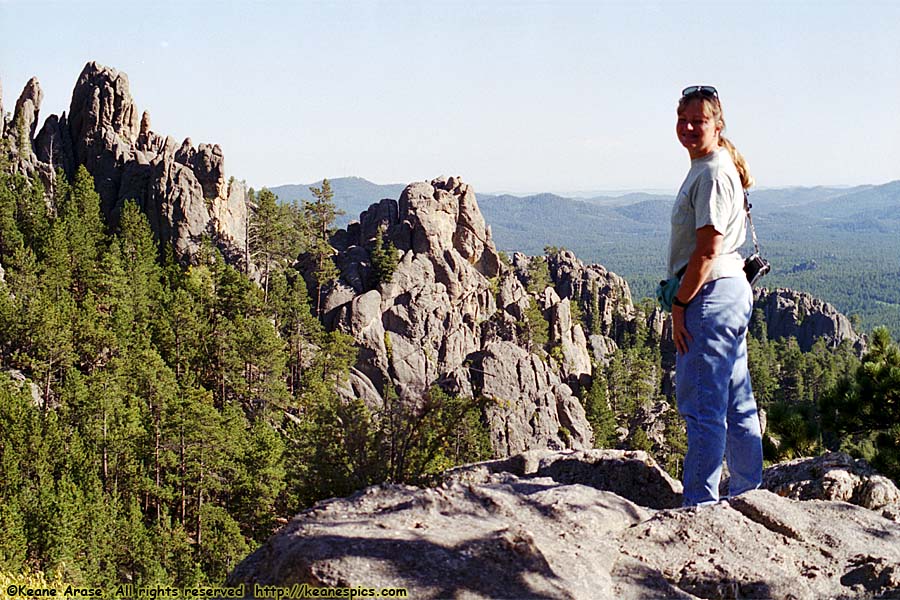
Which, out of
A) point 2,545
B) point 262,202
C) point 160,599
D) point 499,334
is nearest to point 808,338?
point 499,334

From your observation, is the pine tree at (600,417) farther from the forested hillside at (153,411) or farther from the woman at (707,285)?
the woman at (707,285)

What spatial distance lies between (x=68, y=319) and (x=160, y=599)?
34.2 metres

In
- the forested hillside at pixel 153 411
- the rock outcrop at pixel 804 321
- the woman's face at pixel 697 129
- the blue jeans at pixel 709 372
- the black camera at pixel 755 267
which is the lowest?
the rock outcrop at pixel 804 321

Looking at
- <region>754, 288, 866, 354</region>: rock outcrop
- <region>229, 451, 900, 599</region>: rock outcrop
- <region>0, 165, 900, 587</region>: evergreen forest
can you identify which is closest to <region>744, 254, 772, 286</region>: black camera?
<region>229, 451, 900, 599</region>: rock outcrop

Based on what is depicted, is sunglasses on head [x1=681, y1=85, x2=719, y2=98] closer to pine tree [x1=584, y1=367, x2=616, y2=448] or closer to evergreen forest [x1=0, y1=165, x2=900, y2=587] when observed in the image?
evergreen forest [x1=0, y1=165, x2=900, y2=587]

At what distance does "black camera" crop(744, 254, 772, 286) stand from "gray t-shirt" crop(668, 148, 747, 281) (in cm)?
13

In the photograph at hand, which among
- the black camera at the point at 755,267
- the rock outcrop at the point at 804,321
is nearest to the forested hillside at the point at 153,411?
the black camera at the point at 755,267

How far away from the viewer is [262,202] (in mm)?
56562

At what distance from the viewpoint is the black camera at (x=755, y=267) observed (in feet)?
17.1

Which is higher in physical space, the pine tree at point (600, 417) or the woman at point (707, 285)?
the woman at point (707, 285)

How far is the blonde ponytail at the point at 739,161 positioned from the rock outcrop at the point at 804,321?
108 meters

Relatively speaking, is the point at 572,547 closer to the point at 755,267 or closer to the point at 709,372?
the point at 709,372

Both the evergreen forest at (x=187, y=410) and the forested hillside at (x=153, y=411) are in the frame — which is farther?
the forested hillside at (x=153, y=411)

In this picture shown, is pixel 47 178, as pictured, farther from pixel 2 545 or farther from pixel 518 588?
pixel 518 588
